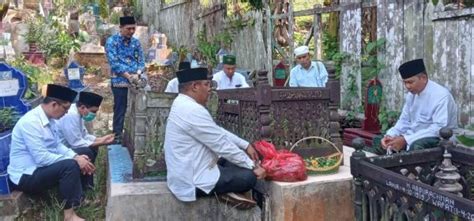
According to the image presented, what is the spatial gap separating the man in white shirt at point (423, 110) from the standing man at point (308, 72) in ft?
7.31

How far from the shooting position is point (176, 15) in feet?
57.0

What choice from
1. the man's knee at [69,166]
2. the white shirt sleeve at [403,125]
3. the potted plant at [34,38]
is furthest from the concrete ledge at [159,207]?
the potted plant at [34,38]

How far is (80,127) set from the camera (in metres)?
5.72

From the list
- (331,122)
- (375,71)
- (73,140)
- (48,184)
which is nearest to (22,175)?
(48,184)

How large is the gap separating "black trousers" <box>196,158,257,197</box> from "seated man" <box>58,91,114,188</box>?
1612 millimetres

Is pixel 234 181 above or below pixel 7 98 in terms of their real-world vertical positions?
below

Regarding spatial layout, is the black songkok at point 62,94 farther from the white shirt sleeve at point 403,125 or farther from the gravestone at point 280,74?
the gravestone at point 280,74

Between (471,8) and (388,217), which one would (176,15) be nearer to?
(471,8)

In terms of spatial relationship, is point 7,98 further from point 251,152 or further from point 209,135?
point 251,152

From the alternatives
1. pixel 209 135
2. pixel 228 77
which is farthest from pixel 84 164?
pixel 228 77

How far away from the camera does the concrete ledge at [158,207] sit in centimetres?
454

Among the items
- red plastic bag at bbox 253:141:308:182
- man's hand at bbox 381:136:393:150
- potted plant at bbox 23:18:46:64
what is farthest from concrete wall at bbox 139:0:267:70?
red plastic bag at bbox 253:141:308:182

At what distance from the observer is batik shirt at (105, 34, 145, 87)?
691 centimetres

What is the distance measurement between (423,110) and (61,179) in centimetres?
317
